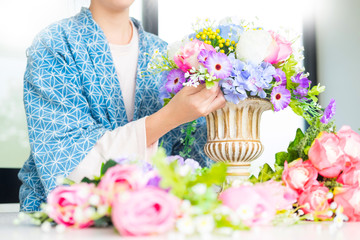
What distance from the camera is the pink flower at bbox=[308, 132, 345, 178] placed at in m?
0.79

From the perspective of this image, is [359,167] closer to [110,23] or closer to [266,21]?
[110,23]

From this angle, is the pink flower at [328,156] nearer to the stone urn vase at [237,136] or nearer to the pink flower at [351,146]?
the pink flower at [351,146]

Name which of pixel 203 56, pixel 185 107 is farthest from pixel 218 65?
pixel 185 107

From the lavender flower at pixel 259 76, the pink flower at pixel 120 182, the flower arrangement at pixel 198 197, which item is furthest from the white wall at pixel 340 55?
the pink flower at pixel 120 182

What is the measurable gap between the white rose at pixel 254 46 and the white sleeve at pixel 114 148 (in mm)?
288

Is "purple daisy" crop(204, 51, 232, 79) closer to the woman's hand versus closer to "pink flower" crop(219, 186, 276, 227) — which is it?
the woman's hand

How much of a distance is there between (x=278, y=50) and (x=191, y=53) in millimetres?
A: 184

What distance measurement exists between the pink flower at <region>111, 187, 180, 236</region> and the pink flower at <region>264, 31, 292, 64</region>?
536 millimetres

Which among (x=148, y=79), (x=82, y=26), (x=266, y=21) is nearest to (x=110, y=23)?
(x=82, y=26)

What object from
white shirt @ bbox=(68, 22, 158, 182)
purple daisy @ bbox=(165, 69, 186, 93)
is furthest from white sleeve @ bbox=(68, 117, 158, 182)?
purple daisy @ bbox=(165, 69, 186, 93)

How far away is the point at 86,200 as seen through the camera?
1.87ft

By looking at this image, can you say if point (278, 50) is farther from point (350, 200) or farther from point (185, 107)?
point (350, 200)

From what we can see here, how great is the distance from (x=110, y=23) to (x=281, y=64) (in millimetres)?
604

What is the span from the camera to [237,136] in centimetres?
102
